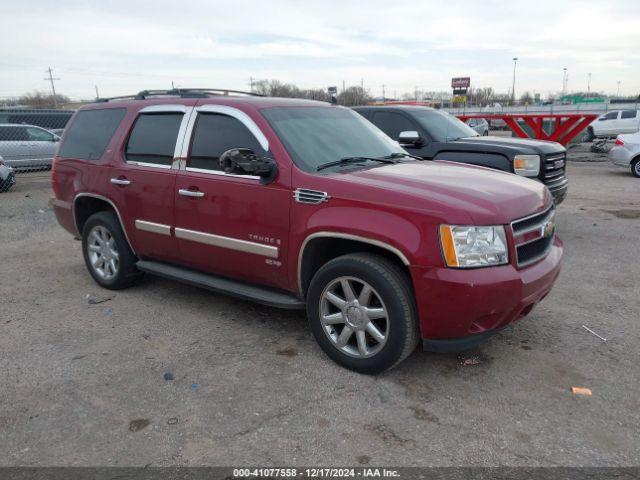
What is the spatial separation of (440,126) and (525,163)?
5.34ft

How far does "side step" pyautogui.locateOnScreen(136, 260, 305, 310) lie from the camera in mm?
4027

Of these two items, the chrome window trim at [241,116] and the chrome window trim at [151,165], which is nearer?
the chrome window trim at [241,116]

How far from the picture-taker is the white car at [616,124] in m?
25.8

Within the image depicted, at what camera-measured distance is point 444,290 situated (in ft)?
10.5

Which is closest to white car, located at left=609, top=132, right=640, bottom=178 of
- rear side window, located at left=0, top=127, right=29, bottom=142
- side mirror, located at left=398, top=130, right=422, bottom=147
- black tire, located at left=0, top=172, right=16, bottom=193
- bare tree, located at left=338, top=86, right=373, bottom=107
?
side mirror, located at left=398, top=130, right=422, bottom=147

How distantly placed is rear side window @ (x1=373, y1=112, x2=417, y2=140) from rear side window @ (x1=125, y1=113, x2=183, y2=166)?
165 inches

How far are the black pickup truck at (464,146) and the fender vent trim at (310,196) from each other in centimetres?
372

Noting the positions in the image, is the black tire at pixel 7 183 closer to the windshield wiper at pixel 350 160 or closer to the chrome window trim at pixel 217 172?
the chrome window trim at pixel 217 172

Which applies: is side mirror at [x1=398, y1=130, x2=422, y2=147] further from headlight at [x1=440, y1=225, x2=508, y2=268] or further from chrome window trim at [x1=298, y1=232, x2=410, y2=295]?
headlight at [x1=440, y1=225, x2=508, y2=268]

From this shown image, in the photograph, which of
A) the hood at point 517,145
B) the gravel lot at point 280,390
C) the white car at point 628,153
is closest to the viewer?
the gravel lot at point 280,390

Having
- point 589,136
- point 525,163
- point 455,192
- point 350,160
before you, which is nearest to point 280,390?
point 455,192

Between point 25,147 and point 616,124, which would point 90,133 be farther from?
point 616,124

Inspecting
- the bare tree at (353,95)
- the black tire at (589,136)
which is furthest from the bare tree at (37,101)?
the black tire at (589,136)

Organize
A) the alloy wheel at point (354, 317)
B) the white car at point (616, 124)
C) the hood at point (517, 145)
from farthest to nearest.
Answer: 1. the white car at point (616, 124)
2. the hood at point (517, 145)
3. the alloy wheel at point (354, 317)
